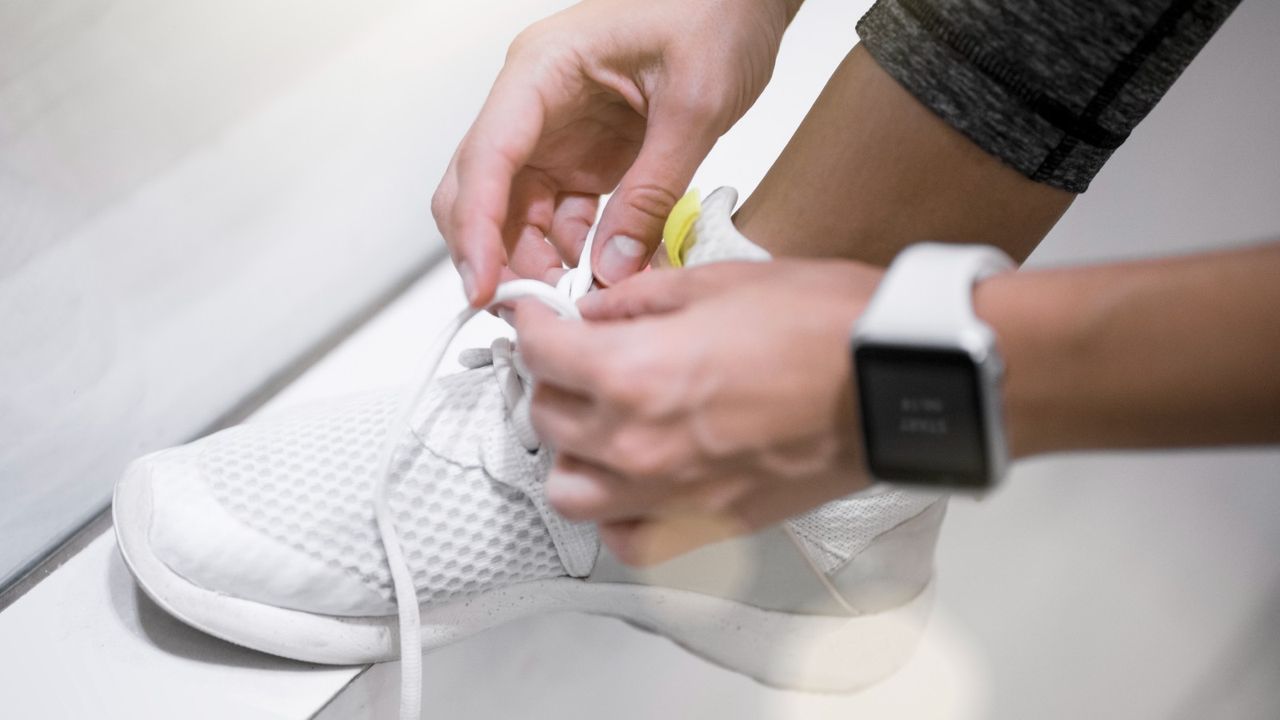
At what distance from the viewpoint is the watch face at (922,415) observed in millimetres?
345

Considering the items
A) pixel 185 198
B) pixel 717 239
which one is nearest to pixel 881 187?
pixel 717 239

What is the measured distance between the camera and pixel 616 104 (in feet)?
2.15

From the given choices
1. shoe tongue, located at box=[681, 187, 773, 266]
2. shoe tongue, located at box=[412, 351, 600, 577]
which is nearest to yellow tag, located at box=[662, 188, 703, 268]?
shoe tongue, located at box=[681, 187, 773, 266]

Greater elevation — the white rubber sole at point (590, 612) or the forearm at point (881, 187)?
the forearm at point (881, 187)

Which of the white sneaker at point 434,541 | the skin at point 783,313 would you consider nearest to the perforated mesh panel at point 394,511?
the white sneaker at point 434,541

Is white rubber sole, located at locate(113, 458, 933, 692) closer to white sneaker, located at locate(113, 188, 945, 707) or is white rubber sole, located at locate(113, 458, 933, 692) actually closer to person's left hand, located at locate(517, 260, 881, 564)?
white sneaker, located at locate(113, 188, 945, 707)

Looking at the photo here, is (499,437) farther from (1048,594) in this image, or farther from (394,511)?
(1048,594)

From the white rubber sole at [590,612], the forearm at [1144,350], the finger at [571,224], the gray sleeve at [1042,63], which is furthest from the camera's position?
the finger at [571,224]

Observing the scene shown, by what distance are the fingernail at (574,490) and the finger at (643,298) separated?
8 cm

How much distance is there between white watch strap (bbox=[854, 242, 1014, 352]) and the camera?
34 cm

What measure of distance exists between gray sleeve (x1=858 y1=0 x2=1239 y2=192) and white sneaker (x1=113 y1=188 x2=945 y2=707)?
0.12m

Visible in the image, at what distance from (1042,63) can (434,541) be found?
38 cm

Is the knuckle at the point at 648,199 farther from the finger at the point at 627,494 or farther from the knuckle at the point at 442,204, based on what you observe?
the finger at the point at 627,494

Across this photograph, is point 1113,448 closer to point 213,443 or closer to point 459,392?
point 459,392
